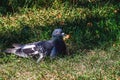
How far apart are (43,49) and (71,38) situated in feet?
3.80

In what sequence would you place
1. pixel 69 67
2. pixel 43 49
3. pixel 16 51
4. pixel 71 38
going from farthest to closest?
pixel 71 38 → pixel 16 51 → pixel 43 49 → pixel 69 67

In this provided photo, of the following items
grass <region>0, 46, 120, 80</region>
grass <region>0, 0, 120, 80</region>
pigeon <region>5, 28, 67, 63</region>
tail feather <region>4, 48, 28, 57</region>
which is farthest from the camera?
tail feather <region>4, 48, 28, 57</region>

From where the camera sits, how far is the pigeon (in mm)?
7047

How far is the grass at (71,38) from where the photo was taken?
21.7 ft

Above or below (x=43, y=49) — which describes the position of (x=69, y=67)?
below

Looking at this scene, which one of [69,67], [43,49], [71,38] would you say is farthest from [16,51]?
[71,38]

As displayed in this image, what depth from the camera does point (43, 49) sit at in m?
7.04

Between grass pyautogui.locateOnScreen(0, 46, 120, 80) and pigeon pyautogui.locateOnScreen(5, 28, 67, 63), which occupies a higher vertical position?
pigeon pyautogui.locateOnScreen(5, 28, 67, 63)

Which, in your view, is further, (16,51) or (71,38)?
(71,38)

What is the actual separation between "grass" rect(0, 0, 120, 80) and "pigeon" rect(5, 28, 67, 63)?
0.09 meters

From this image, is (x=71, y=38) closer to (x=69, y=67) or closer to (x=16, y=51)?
(x=16, y=51)

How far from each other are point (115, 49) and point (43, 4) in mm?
2927

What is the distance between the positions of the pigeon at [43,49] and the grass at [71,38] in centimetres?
9

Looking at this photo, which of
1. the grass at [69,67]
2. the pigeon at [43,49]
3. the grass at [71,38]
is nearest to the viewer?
the grass at [69,67]
